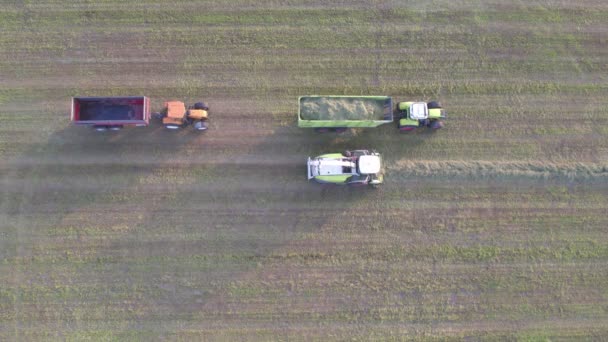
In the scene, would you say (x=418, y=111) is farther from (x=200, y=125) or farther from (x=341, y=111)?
(x=200, y=125)

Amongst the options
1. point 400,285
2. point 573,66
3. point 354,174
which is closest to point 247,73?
point 354,174

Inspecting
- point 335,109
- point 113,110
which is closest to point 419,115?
point 335,109

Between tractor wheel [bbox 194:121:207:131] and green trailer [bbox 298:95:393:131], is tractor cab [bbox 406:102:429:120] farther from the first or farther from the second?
tractor wheel [bbox 194:121:207:131]

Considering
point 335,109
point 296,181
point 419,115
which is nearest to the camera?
point 335,109

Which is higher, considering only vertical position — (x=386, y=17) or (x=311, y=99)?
(x=386, y=17)

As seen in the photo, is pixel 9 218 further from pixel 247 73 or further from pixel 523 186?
pixel 523 186

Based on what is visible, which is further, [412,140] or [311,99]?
[412,140]

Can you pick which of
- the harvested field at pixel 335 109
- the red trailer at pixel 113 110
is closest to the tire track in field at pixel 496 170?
the harvested field at pixel 335 109
